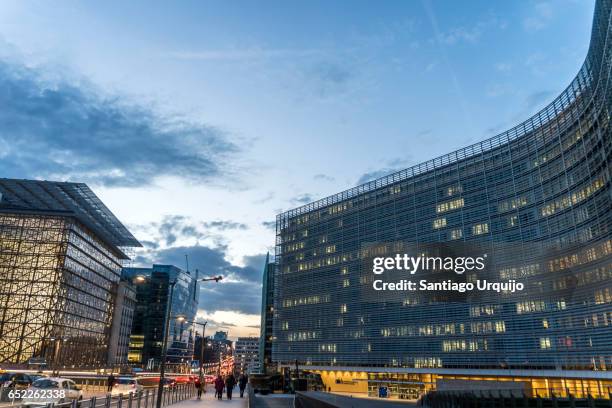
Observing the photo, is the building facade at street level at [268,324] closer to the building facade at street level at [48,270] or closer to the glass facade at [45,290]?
the building facade at street level at [48,270]

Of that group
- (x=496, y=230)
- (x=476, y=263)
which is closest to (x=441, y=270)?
(x=476, y=263)

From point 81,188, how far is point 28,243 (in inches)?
706

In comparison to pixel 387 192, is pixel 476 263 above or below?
below

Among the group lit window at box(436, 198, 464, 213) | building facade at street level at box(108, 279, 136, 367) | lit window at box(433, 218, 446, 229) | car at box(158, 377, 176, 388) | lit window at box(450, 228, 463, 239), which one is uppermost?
lit window at box(436, 198, 464, 213)

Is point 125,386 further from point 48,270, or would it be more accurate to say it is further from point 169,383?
point 48,270

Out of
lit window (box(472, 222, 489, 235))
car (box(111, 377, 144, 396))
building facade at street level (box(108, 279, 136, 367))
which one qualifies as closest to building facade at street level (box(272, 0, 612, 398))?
lit window (box(472, 222, 489, 235))

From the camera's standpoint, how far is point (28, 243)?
342 ft

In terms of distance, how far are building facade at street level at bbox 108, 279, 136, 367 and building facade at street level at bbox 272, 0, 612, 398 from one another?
47.9 meters

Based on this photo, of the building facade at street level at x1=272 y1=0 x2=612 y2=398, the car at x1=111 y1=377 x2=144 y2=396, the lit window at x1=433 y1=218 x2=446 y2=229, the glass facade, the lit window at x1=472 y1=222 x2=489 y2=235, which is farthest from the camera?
the lit window at x1=433 y1=218 x2=446 y2=229

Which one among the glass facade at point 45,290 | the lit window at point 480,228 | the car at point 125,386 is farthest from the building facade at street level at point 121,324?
the lit window at point 480,228

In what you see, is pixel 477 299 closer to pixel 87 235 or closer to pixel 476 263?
pixel 476 263

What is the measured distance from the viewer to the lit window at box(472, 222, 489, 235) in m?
93.4

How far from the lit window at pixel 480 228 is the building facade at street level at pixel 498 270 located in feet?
0.67

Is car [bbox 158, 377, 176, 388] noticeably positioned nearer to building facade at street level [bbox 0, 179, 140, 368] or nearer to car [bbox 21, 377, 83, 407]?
car [bbox 21, 377, 83, 407]
